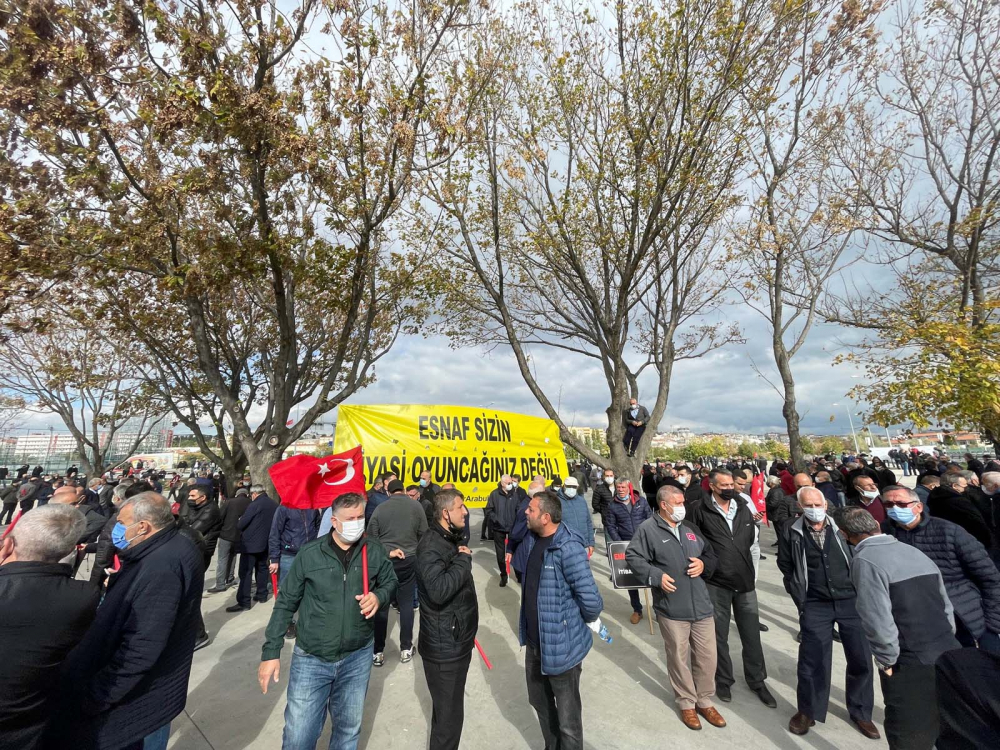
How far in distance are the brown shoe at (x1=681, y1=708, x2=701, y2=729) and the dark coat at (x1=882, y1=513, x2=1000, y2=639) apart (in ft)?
7.03

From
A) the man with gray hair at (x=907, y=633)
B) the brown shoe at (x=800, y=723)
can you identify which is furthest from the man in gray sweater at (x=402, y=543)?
the man with gray hair at (x=907, y=633)

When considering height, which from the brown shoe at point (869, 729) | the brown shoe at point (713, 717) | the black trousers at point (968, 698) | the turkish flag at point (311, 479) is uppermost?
the black trousers at point (968, 698)

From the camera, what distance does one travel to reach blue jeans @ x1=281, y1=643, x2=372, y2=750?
9.05 feet

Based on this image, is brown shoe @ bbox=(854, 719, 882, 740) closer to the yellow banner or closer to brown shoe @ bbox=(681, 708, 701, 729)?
brown shoe @ bbox=(681, 708, 701, 729)

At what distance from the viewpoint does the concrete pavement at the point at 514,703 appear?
11.5 ft

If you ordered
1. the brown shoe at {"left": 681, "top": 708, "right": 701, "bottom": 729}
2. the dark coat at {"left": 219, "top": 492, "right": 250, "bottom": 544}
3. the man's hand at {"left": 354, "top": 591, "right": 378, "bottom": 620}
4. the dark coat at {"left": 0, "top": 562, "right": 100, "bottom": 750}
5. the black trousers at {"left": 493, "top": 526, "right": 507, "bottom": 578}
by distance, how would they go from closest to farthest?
the dark coat at {"left": 0, "top": 562, "right": 100, "bottom": 750}
the man's hand at {"left": 354, "top": 591, "right": 378, "bottom": 620}
the brown shoe at {"left": 681, "top": 708, "right": 701, "bottom": 729}
the dark coat at {"left": 219, "top": 492, "right": 250, "bottom": 544}
the black trousers at {"left": 493, "top": 526, "right": 507, "bottom": 578}

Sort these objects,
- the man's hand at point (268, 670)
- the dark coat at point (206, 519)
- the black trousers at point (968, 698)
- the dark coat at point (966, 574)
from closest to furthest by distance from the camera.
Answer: the black trousers at point (968, 698)
the man's hand at point (268, 670)
the dark coat at point (966, 574)
the dark coat at point (206, 519)

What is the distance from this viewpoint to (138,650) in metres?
2.23

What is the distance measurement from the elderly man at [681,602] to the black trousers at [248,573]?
5767 millimetres

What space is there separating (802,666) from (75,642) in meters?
4.82

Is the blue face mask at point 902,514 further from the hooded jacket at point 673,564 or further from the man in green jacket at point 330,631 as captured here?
the man in green jacket at point 330,631

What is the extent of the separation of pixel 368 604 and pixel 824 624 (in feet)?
12.0

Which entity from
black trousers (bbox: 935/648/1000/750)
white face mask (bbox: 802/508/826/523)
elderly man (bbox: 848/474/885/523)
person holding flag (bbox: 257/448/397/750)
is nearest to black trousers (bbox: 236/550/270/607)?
person holding flag (bbox: 257/448/397/750)

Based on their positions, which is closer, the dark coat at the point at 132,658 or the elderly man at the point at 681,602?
the dark coat at the point at 132,658
